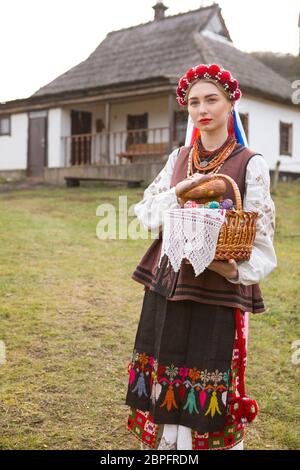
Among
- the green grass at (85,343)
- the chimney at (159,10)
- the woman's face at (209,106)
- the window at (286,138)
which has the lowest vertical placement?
the green grass at (85,343)

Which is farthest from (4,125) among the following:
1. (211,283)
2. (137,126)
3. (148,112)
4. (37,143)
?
(211,283)

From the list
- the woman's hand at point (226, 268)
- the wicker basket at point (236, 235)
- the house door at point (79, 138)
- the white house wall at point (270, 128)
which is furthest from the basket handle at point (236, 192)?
the house door at point (79, 138)

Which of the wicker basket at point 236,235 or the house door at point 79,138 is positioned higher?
the house door at point 79,138

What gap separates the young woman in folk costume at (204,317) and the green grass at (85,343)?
80cm

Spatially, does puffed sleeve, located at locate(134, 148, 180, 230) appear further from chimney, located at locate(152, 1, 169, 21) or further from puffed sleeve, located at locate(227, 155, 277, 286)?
chimney, located at locate(152, 1, 169, 21)

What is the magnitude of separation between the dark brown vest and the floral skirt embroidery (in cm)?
5

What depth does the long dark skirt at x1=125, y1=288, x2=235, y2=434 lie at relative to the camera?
7.34 feet

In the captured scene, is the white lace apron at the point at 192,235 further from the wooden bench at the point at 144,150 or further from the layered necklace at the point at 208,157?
the wooden bench at the point at 144,150

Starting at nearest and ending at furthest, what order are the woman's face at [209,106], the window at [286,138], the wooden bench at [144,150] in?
the woman's face at [209,106]
the wooden bench at [144,150]
the window at [286,138]

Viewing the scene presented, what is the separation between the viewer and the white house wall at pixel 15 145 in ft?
61.7

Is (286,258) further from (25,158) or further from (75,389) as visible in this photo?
(25,158)

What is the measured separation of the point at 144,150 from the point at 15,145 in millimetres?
5385

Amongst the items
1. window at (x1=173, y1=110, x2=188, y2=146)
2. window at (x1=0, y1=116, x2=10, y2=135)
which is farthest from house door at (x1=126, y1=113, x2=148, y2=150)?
window at (x1=0, y1=116, x2=10, y2=135)
